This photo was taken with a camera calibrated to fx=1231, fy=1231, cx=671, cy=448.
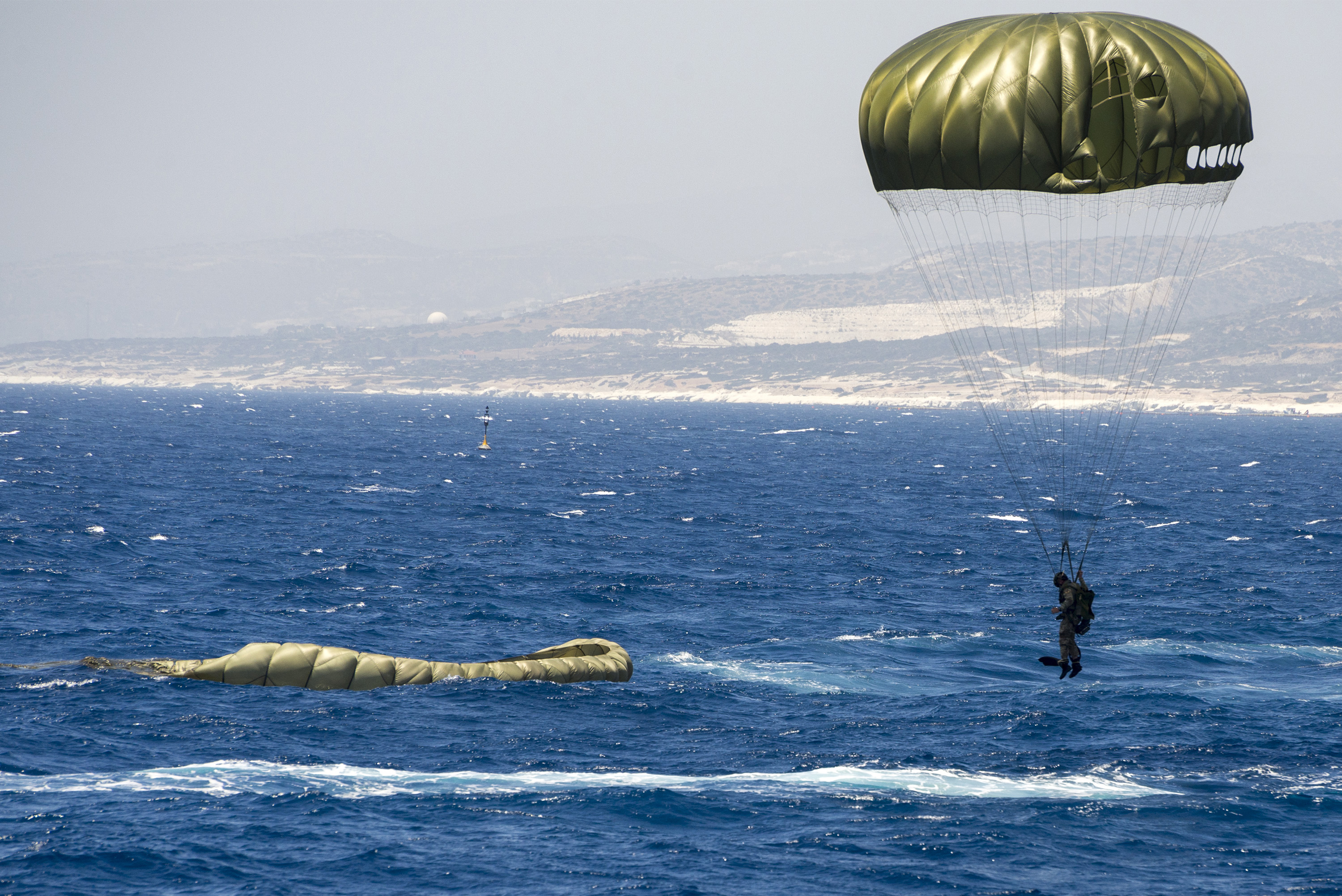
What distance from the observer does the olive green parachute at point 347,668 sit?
167ft

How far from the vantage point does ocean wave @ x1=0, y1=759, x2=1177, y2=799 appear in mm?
38875

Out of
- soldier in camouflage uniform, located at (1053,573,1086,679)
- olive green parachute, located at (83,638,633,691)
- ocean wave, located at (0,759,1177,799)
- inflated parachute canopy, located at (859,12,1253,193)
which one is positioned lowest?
ocean wave, located at (0,759,1177,799)

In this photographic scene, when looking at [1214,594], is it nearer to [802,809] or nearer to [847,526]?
[847,526]

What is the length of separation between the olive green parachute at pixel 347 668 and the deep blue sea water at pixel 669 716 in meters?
0.92

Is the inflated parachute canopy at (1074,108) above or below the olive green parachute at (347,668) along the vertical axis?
above

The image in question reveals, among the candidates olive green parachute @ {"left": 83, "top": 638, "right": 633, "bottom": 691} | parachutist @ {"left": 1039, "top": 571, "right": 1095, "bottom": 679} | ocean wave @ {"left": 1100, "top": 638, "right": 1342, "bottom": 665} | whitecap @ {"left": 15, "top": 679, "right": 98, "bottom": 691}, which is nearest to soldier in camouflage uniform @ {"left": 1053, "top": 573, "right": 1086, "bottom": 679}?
parachutist @ {"left": 1039, "top": 571, "right": 1095, "bottom": 679}

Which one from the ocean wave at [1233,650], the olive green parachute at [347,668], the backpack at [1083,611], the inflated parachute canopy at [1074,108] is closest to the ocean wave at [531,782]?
the backpack at [1083,611]

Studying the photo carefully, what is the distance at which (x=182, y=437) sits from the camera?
18575 centimetres

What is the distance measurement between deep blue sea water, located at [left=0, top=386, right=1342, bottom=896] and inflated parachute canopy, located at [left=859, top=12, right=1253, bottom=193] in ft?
64.2

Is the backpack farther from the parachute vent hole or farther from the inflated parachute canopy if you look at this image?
the parachute vent hole

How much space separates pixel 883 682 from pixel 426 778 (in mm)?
22957

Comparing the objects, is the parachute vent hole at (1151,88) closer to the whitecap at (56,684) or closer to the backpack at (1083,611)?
the backpack at (1083,611)

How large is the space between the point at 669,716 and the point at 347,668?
45.5 ft

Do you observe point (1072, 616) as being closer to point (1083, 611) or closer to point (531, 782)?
point (1083, 611)
